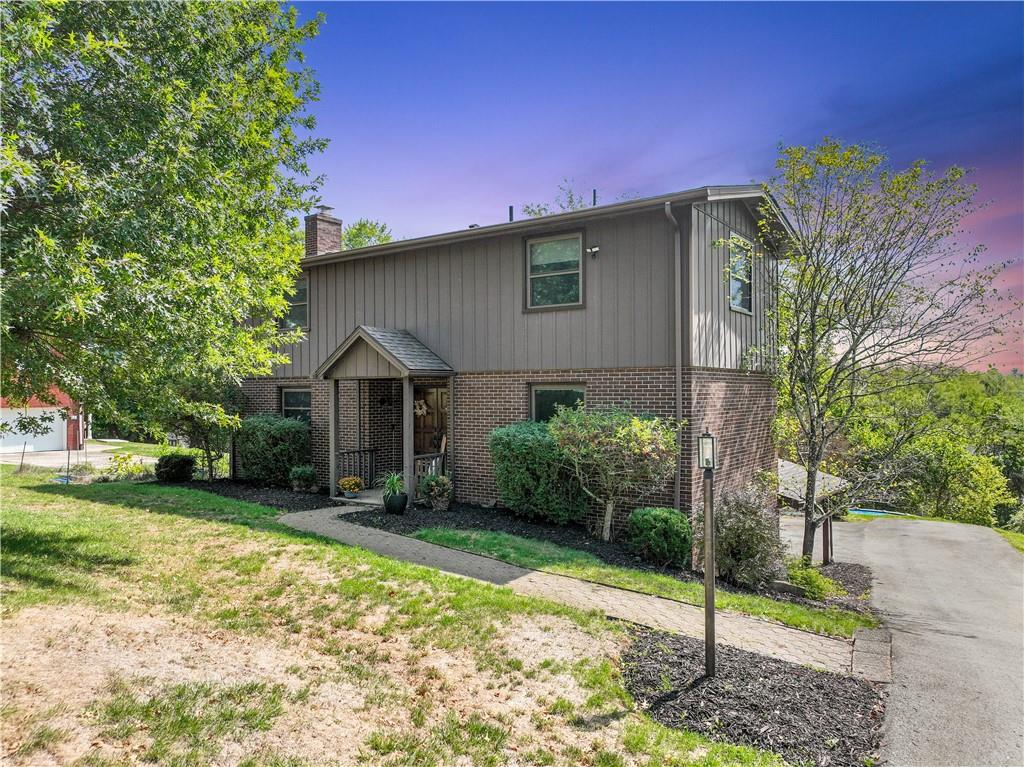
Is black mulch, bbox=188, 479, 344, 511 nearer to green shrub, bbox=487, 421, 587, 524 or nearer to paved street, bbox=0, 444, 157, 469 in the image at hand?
green shrub, bbox=487, 421, 587, 524

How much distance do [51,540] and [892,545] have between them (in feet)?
55.5

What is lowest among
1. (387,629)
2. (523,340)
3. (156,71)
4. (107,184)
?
(387,629)

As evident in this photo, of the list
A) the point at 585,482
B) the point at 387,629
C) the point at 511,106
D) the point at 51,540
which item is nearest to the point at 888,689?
the point at 387,629

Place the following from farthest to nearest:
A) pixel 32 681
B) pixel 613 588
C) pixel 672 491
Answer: pixel 672 491 < pixel 613 588 < pixel 32 681

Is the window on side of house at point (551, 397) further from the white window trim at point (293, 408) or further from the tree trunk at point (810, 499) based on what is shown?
the white window trim at point (293, 408)

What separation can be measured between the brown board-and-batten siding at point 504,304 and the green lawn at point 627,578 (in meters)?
3.54

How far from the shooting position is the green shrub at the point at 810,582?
8883mm

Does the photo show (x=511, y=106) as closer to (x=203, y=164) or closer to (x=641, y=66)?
(x=641, y=66)

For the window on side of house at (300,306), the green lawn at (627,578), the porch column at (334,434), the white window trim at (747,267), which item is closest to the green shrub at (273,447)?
the porch column at (334,434)

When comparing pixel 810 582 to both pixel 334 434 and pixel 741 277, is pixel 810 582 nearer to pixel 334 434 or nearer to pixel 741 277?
pixel 741 277

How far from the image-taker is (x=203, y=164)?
6.62 meters

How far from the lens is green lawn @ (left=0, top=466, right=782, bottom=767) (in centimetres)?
351

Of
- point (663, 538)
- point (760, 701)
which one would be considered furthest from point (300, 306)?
point (760, 701)

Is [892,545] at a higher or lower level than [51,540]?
lower
